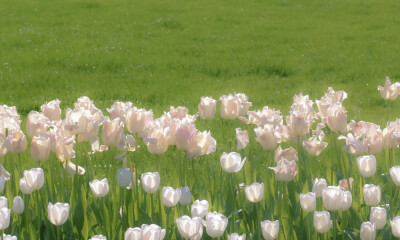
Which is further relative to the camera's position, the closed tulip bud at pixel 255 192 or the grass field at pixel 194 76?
the grass field at pixel 194 76

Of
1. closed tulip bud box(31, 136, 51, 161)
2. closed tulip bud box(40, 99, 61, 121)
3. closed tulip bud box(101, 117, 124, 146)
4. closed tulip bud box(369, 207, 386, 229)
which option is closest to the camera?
closed tulip bud box(369, 207, 386, 229)

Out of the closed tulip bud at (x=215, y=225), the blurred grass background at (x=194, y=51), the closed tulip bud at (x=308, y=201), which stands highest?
the closed tulip bud at (x=215, y=225)

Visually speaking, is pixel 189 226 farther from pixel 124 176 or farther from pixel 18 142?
pixel 18 142

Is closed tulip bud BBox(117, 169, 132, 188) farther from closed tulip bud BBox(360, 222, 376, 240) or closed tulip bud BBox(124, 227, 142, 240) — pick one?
closed tulip bud BBox(360, 222, 376, 240)

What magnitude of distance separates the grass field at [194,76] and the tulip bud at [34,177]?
239 millimetres

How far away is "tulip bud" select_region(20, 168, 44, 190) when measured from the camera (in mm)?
3525

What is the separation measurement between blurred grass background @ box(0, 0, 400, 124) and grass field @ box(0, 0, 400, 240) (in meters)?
0.03

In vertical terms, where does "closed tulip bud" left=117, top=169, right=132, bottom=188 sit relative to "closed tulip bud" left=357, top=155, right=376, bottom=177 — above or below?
below

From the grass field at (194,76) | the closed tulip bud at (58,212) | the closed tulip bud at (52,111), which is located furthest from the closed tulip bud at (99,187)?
the closed tulip bud at (52,111)

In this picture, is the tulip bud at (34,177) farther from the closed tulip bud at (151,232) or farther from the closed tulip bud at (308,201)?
the closed tulip bud at (308,201)

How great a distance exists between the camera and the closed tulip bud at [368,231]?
3.19 meters

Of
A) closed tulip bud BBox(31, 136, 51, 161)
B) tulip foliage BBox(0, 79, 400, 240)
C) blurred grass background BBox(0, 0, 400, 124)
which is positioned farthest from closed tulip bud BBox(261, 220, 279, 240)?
blurred grass background BBox(0, 0, 400, 124)

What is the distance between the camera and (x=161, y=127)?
3912 millimetres

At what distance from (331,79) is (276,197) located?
920 centimetres
